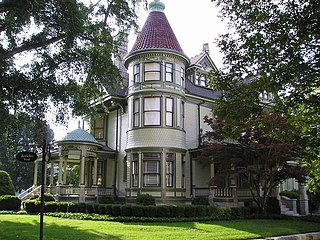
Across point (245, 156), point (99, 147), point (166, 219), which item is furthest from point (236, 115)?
point (99, 147)

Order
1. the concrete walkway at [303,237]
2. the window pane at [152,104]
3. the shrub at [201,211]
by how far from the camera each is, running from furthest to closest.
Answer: the window pane at [152,104]
the shrub at [201,211]
the concrete walkway at [303,237]

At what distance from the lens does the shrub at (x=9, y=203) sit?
2103 cm

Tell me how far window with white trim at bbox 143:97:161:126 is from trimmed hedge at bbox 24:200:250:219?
5984 mm

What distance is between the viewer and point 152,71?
73.0 ft

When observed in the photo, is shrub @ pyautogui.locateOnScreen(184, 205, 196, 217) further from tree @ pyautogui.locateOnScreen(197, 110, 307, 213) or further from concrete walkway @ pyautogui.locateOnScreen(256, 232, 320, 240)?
concrete walkway @ pyautogui.locateOnScreen(256, 232, 320, 240)

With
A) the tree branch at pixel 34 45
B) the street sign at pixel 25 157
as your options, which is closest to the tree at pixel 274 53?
the street sign at pixel 25 157

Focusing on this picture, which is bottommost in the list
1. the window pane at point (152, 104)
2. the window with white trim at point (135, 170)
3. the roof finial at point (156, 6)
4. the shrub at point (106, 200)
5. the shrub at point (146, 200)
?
the shrub at point (106, 200)

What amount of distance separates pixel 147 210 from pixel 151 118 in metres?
6.54

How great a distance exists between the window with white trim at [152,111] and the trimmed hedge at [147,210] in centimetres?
598

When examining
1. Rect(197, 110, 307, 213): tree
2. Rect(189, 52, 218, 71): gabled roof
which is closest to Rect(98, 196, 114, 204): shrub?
Rect(197, 110, 307, 213): tree

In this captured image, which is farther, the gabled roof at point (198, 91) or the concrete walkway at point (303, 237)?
the gabled roof at point (198, 91)

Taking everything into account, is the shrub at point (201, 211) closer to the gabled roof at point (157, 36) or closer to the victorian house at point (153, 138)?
the victorian house at point (153, 138)

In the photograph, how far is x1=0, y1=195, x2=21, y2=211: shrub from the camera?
2103 cm

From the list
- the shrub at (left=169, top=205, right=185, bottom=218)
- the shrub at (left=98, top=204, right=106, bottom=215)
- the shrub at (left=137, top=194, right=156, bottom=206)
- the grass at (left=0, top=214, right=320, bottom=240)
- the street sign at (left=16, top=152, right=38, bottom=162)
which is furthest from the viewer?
the shrub at (left=137, top=194, right=156, bottom=206)
